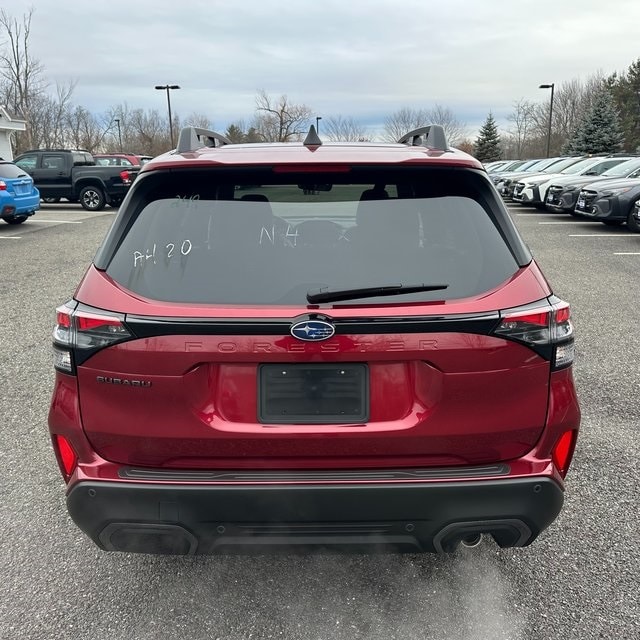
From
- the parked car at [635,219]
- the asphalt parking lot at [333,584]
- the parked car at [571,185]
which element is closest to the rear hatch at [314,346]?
the asphalt parking lot at [333,584]

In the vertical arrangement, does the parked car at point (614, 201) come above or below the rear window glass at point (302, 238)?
below

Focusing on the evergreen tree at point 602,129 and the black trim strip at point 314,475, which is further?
the evergreen tree at point 602,129

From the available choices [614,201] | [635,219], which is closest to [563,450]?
[635,219]

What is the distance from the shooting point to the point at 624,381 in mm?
4688

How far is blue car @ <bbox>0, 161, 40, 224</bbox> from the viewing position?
13250 mm

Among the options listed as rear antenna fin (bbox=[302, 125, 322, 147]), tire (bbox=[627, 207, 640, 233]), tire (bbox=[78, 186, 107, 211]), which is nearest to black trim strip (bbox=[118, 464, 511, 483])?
rear antenna fin (bbox=[302, 125, 322, 147])

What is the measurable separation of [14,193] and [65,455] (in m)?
13.3

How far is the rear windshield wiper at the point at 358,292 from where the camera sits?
190cm

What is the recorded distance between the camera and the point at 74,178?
19.0m

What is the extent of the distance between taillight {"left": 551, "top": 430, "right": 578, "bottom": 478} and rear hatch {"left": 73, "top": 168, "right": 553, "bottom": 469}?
129mm

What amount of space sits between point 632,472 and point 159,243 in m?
2.91

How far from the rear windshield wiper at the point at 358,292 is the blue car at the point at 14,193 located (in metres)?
13.6

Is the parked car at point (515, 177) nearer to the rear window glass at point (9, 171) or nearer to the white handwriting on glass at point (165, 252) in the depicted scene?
the rear window glass at point (9, 171)

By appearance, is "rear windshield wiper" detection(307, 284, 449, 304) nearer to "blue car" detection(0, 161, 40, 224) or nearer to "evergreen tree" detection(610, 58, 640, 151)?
"blue car" detection(0, 161, 40, 224)
